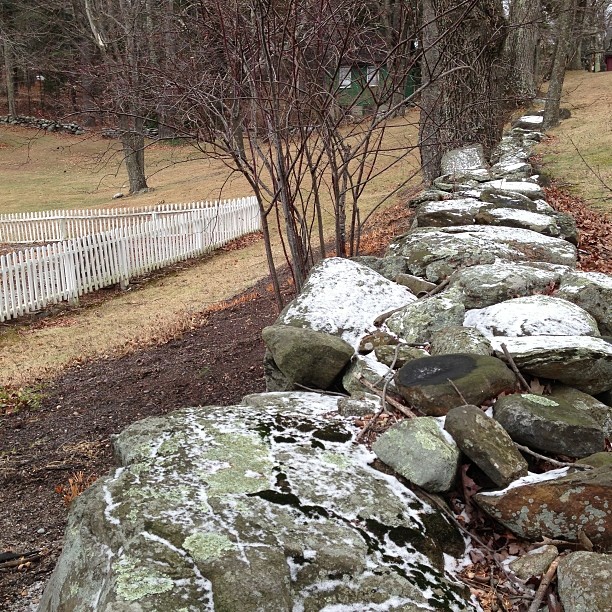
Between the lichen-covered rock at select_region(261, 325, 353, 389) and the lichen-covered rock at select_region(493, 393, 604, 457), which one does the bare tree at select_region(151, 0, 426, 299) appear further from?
the lichen-covered rock at select_region(493, 393, 604, 457)

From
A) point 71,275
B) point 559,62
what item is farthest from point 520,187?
point 559,62

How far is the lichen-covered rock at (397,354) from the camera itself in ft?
10.9

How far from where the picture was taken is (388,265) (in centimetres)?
494

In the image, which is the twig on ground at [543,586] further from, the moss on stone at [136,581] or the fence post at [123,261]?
the fence post at [123,261]

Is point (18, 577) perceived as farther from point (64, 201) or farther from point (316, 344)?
point (64, 201)

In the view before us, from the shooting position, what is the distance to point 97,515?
199 centimetres

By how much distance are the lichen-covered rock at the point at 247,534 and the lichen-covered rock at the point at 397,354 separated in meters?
0.85

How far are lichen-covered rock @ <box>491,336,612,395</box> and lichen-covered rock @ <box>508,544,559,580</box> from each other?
1.01 m

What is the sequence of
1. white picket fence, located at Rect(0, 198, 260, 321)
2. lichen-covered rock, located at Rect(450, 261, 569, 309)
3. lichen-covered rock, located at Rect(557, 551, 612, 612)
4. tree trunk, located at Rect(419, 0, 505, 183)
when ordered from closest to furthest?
lichen-covered rock, located at Rect(557, 551, 612, 612), lichen-covered rock, located at Rect(450, 261, 569, 309), tree trunk, located at Rect(419, 0, 505, 183), white picket fence, located at Rect(0, 198, 260, 321)

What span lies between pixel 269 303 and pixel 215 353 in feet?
5.98

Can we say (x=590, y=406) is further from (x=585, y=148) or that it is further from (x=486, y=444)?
(x=585, y=148)

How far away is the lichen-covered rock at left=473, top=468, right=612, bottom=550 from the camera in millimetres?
2115

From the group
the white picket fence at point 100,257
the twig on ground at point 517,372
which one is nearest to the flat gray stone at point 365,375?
the twig on ground at point 517,372

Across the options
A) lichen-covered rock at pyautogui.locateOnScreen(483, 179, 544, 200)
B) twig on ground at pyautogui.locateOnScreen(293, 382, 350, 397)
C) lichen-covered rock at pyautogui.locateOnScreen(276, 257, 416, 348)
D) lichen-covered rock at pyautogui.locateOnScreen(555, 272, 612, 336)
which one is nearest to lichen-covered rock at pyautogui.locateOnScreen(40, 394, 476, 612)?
twig on ground at pyautogui.locateOnScreen(293, 382, 350, 397)
